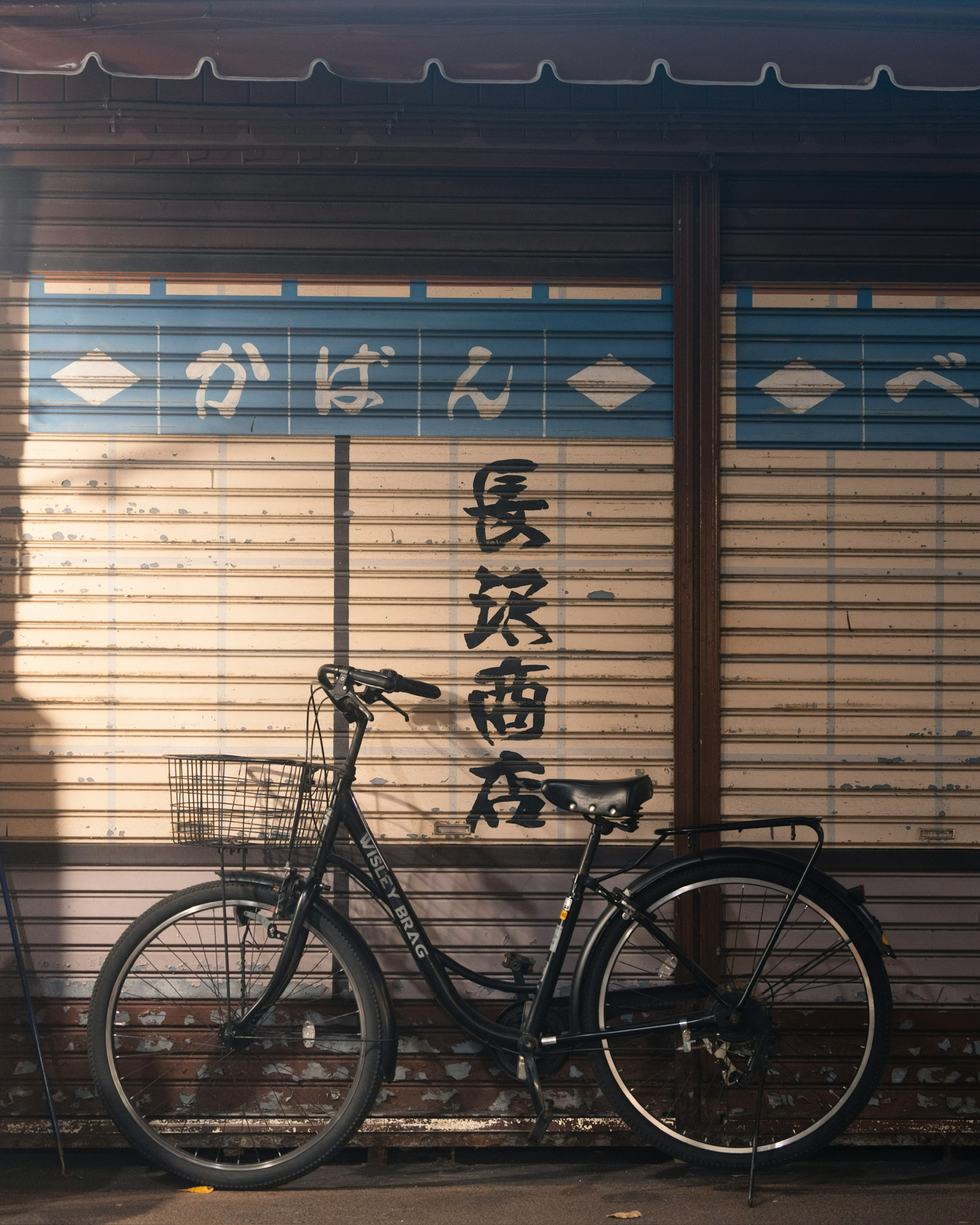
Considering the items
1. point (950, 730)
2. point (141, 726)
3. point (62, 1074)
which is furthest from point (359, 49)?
point (62, 1074)

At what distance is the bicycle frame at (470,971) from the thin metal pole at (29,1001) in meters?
0.84

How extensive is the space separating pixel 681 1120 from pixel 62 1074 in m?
2.36

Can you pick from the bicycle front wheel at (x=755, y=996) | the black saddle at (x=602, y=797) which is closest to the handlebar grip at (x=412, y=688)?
the black saddle at (x=602, y=797)

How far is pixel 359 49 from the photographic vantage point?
11.4ft

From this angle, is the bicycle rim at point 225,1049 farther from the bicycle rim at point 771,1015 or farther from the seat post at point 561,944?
the bicycle rim at point 771,1015

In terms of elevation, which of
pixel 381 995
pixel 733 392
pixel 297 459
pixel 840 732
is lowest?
pixel 381 995

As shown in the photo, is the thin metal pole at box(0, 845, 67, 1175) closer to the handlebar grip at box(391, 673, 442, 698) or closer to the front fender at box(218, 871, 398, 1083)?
the front fender at box(218, 871, 398, 1083)

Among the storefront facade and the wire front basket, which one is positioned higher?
the storefront facade

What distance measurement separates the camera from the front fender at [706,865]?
137 inches

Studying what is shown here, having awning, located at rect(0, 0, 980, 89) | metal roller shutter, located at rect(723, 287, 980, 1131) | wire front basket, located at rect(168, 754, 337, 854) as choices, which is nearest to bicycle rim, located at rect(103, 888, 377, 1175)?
wire front basket, located at rect(168, 754, 337, 854)

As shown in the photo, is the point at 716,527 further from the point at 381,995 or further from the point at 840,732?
the point at 381,995

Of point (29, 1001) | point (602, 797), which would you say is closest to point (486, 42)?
point (602, 797)

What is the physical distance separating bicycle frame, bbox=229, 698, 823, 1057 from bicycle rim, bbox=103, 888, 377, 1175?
0.23 meters

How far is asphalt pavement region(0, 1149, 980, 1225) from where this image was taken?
11.0 ft
